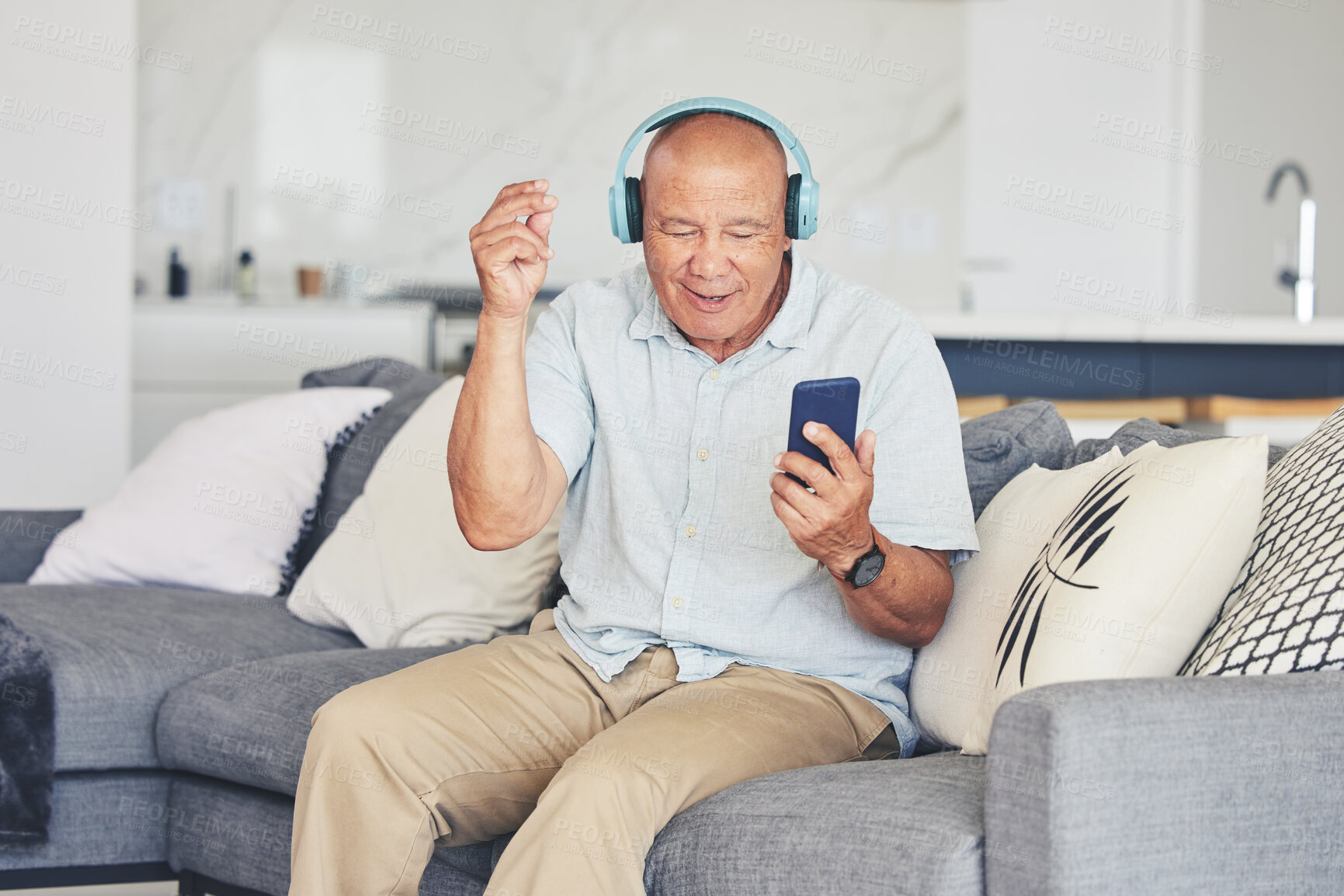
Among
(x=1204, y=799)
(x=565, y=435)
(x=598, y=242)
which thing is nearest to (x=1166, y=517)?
(x=1204, y=799)

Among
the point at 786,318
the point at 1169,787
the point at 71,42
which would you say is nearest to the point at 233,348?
the point at 71,42

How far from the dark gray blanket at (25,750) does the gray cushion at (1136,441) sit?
1432 millimetres

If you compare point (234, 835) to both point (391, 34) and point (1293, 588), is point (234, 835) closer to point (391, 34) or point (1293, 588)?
point (1293, 588)

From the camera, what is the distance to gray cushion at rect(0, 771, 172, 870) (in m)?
1.73

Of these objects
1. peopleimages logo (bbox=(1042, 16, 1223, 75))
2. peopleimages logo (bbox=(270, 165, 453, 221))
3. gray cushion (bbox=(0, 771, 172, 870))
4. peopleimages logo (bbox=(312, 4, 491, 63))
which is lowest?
gray cushion (bbox=(0, 771, 172, 870))

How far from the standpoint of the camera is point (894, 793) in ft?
3.83

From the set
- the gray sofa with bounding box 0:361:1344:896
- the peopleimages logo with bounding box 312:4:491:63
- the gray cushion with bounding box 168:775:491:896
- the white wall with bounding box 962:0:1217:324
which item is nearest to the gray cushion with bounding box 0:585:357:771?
the gray sofa with bounding box 0:361:1344:896

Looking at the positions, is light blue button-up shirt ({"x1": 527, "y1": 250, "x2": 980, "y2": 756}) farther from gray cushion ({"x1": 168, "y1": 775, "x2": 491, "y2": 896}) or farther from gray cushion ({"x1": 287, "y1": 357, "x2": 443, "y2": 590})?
gray cushion ({"x1": 287, "y1": 357, "x2": 443, "y2": 590})

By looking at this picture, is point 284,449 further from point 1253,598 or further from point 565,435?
point 1253,598

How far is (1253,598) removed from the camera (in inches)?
47.1

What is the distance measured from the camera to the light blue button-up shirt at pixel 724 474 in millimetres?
1434

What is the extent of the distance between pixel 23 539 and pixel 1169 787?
7.11 feet

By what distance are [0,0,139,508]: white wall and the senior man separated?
2.39m

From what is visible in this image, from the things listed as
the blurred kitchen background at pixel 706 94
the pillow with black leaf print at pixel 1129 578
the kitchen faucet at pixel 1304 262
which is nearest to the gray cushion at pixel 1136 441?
the pillow with black leaf print at pixel 1129 578
